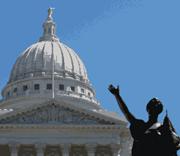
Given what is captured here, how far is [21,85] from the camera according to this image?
4845 inches

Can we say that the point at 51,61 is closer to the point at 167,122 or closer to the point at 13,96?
the point at 13,96

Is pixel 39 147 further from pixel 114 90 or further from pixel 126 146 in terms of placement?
pixel 114 90

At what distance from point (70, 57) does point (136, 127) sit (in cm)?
11847

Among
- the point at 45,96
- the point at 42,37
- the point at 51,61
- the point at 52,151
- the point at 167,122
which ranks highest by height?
the point at 42,37

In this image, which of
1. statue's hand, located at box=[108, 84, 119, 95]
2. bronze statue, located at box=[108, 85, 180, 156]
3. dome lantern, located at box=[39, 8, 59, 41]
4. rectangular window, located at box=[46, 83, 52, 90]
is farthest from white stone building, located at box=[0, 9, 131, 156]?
bronze statue, located at box=[108, 85, 180, 156]

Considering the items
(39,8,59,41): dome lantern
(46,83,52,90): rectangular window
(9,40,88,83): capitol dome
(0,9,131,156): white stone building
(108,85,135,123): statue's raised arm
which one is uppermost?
(39,8,59,41): dome lantern

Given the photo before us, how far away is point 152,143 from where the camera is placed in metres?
10.7

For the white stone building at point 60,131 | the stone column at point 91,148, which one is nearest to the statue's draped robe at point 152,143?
the white stone building at point 60,131

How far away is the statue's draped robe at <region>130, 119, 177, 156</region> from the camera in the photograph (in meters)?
10.7

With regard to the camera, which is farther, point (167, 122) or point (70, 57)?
point (70, 57)

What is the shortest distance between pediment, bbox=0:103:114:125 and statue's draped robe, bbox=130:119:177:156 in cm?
7528

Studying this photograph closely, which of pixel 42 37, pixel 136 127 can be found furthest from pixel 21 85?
pixel 136 127

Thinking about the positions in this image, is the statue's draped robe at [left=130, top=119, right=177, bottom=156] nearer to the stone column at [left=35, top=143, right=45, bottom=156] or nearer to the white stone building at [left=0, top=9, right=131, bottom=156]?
the white stone building at [left=0, top=9, right=131, bottom=156]

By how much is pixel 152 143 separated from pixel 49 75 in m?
113
